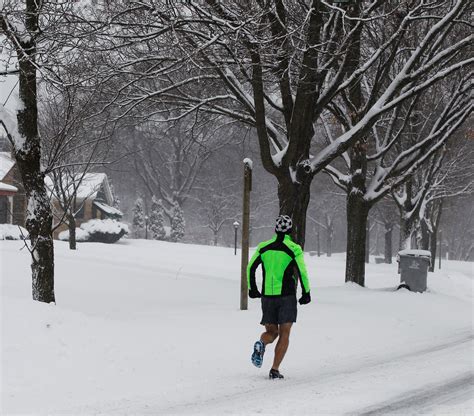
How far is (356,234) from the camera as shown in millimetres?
16969

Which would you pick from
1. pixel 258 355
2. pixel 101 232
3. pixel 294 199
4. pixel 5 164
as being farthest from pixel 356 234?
pixel 5 164

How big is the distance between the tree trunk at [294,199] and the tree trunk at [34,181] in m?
5.08

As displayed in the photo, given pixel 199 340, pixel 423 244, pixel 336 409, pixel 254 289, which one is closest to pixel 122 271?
pixel 199 340

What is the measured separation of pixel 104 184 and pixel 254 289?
154 ft

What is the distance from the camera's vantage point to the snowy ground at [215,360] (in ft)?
19.9

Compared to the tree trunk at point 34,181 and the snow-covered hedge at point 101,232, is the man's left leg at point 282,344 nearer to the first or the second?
Answer: the tree trunk at point 34,181

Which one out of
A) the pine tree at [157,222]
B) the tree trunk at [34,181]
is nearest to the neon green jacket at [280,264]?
the tree trunk at [34,181]

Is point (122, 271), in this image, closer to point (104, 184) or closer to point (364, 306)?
point (364, 306)

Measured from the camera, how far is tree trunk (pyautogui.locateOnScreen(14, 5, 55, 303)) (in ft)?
29.1

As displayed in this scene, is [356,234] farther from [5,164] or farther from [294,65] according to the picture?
[5,164]

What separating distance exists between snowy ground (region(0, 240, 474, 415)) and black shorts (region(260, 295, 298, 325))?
0.67 meters

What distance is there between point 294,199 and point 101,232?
98.8ft

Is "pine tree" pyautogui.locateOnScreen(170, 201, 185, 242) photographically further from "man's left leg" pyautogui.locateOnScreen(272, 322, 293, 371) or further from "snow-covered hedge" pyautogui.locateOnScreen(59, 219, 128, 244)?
"man's left leg" pyautogui.locateOnScreen(272, 322, 293, 371)

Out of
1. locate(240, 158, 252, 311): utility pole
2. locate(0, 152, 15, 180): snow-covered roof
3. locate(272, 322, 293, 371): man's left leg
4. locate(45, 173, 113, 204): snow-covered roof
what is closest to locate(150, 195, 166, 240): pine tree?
locate(45, 173, 113, 204): snow-covered roof
